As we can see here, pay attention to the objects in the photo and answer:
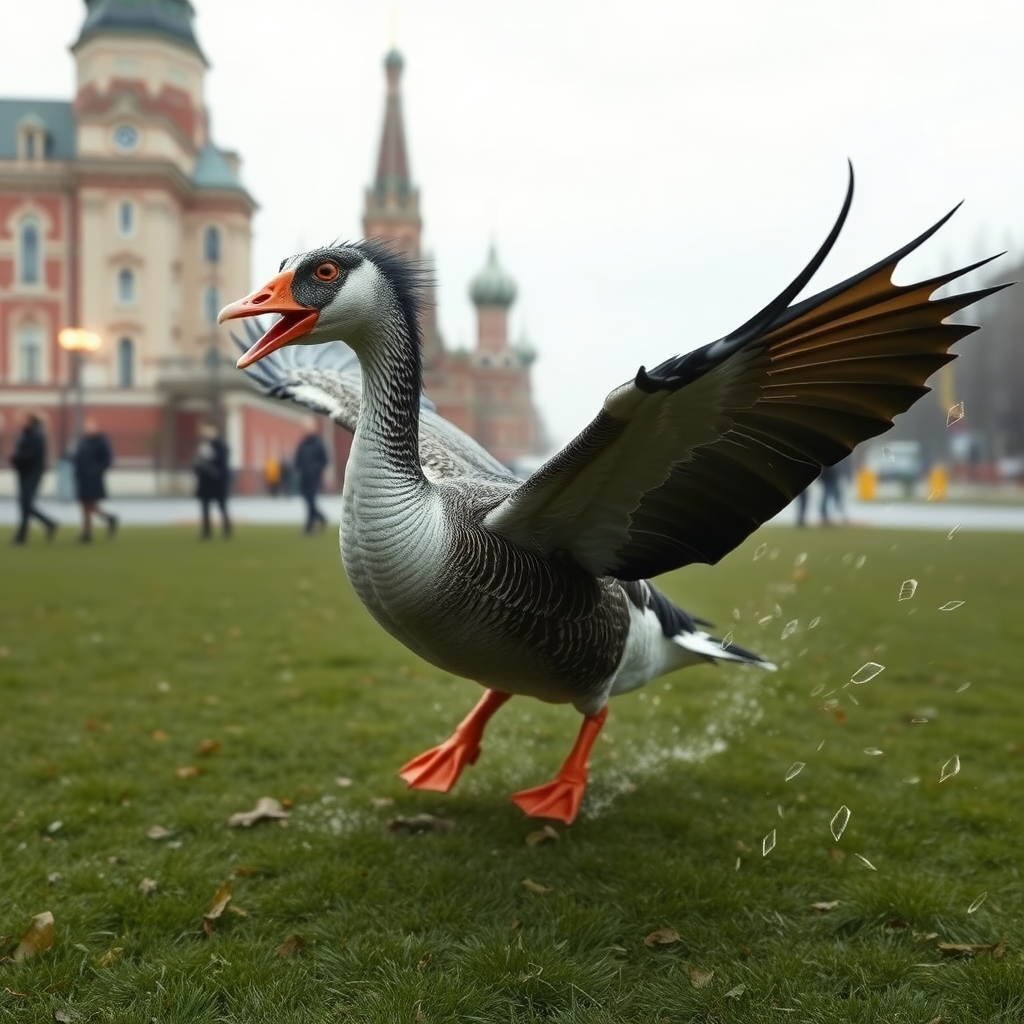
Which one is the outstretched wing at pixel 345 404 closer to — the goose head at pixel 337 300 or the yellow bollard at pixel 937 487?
the goose head at pixel 337 300

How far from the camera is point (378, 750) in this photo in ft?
14.5

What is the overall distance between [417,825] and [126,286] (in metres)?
46.5

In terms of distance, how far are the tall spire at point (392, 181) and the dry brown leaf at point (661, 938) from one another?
2557 inches

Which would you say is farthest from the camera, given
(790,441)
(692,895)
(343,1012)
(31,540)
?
(31,540)

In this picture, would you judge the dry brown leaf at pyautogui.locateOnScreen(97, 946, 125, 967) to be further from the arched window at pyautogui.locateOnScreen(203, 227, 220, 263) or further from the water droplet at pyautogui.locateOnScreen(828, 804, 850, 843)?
the arched window at pyautogui.locateOnScreen(203, 227, 220, 263)

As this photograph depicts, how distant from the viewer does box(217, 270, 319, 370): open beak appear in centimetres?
248

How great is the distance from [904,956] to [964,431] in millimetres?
55633

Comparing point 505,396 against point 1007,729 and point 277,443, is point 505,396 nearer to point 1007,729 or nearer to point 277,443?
point 277,443

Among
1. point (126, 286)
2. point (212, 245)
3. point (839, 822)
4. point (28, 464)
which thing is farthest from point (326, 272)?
point (212, 245)

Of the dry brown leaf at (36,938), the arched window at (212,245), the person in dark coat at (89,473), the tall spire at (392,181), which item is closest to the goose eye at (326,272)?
the dry brown leaf at (36,938)

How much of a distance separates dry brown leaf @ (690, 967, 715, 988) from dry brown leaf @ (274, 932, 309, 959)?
3.58ft

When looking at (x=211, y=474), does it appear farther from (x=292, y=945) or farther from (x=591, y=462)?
(x=591, y=462)

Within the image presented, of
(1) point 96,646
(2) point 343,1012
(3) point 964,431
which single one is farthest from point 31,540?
(3) point 964,431

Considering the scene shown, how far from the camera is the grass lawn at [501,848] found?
2363mm
